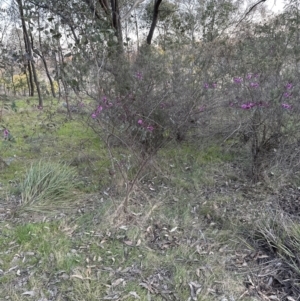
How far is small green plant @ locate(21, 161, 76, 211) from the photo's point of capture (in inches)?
118

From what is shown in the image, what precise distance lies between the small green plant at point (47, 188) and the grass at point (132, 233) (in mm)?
11

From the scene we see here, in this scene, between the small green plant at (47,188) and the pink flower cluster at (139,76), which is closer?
the small green plant at (47,188)

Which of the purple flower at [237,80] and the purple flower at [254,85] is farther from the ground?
the purple flower at [237,80]

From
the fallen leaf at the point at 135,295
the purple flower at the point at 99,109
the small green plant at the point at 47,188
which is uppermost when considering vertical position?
the purple flower at the point at 99,109

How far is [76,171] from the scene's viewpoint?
3777 millimetres

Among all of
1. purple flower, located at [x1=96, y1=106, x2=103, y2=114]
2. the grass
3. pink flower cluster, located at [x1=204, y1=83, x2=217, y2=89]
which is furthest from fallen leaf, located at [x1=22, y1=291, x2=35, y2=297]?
pink flower cluster, located at [x1=204, y1=83, x2=217, y2=89]

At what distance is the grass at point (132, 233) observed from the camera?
2.04m

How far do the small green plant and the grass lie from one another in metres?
0.01

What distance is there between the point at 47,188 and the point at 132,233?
1130mm

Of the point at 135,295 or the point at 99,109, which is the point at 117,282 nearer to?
the point at 135,295

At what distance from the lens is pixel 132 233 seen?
2596 millimetres

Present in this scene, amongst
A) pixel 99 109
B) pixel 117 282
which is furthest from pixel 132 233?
pixel 99 109

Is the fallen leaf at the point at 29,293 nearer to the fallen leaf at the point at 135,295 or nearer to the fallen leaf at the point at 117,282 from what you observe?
the fallen leaf at the point at 117,282

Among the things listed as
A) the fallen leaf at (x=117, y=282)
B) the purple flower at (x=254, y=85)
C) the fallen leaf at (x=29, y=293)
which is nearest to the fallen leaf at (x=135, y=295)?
the fallen leaf at (x=117, y=282)
